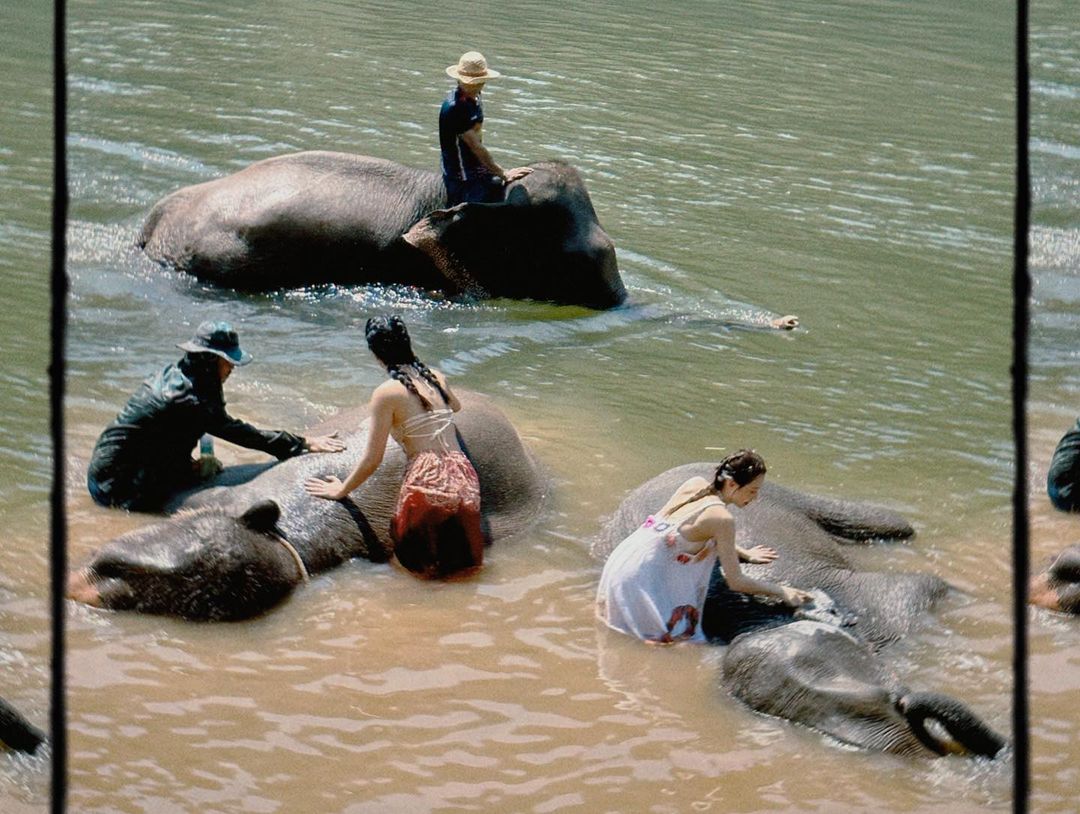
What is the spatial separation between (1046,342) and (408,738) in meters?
7.21

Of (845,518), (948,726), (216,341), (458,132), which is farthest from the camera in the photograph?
(458,132)

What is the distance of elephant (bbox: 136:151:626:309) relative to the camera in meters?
11.8

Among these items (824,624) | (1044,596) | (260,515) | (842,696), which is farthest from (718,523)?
(260,515)

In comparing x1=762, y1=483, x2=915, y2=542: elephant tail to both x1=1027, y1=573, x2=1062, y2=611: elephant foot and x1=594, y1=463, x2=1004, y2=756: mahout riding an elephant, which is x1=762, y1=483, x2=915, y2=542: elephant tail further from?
x1=1027, y1=573, x2=1062, y2=611: elephant foot

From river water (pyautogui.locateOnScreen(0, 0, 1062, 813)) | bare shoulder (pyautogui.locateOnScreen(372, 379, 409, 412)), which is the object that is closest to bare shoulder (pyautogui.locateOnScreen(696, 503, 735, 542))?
river water (pyautogui.locateOnScreen(0, 0, 1062, 813))

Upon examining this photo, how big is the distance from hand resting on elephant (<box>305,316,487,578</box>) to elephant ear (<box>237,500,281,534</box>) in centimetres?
58

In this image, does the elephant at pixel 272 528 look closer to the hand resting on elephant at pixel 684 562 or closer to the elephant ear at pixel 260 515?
the elephant ear at pixel 260 515

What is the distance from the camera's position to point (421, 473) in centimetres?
777

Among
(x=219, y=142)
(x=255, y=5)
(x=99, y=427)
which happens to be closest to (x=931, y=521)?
(x=99, y=427)

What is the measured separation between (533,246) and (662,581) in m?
5.28

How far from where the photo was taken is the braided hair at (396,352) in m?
7.89

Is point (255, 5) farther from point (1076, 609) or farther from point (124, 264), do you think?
point (1076, 609)

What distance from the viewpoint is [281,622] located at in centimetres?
724

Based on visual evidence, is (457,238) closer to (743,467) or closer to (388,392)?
(388,392)
